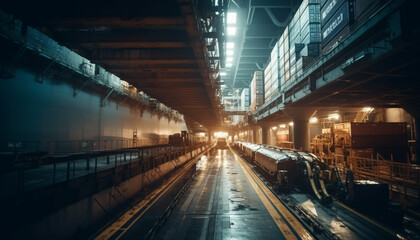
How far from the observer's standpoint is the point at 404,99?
16.7 metres

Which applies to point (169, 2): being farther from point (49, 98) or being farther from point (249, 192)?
point (49, 98)

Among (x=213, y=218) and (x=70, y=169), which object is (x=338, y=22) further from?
(x=70, y=169)

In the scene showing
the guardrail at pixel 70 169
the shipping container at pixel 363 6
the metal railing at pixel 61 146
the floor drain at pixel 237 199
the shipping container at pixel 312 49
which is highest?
the shipping container at pixel 312 49

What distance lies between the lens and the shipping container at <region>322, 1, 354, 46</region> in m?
11.2

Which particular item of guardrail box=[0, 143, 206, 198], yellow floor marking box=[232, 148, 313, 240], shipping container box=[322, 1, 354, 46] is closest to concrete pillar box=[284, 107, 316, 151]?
shipping container box=[322, 1, 354, 46]

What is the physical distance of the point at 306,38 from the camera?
62.2 ft

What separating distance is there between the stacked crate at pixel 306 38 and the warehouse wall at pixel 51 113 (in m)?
20.8

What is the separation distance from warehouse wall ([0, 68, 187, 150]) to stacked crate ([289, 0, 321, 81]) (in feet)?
68.3

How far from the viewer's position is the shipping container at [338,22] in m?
11.2

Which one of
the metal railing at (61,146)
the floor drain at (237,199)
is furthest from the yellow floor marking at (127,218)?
the metal railing at (61,146)

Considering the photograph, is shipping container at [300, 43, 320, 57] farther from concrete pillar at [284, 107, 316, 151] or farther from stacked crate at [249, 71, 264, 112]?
stacked crate at [249, 71, 264, 112]

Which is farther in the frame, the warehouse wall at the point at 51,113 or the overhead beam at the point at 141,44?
the warehouse wall at the point at 51,113

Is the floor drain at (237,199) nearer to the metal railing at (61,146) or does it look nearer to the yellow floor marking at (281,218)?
the yellow floor marking at (281,218)

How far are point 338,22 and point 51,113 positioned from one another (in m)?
21.5
